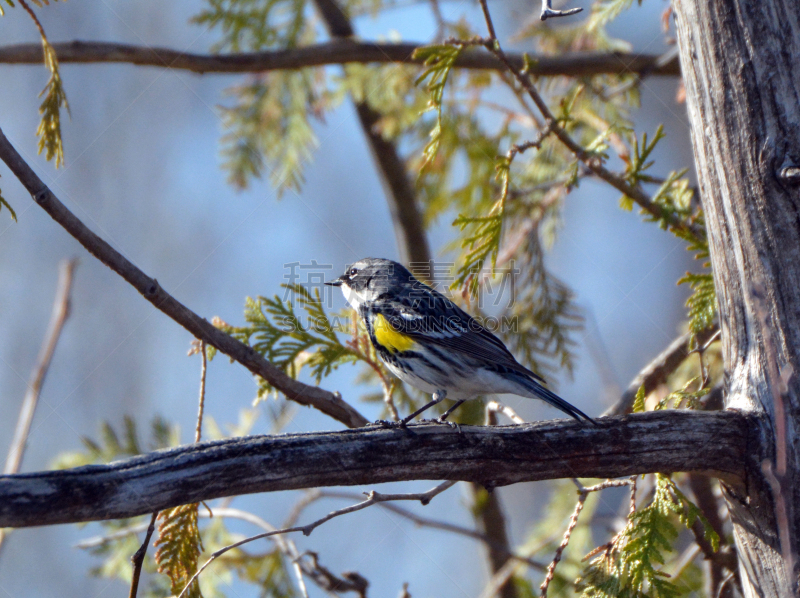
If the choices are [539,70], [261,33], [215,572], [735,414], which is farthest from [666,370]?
[261,33]

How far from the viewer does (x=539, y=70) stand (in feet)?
11.3

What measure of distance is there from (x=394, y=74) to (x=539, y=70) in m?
1.05

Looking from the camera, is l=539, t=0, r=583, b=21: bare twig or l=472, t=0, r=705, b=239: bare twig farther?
l=472, t=0, r=705, b=239: bare twig

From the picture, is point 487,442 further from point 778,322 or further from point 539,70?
point 539,70

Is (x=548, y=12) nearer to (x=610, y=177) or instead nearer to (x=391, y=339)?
(x=610, y=177)

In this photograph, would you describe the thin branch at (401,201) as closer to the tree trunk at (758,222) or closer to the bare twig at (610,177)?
the bare twig at (610,177)

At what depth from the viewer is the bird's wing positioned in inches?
127

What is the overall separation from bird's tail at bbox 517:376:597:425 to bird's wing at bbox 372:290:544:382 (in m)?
0.04

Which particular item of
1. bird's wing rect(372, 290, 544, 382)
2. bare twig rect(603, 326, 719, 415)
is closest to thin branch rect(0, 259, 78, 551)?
bird's wing rect(372, 290, 544, 382)

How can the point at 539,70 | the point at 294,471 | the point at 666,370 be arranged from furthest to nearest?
the point at 539,70, the point at 666,370, the point at 294,471

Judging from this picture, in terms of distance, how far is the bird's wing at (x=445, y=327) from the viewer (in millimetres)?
3234

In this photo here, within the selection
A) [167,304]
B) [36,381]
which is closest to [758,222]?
[167,304]

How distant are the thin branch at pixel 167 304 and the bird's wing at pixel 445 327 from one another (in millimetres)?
804

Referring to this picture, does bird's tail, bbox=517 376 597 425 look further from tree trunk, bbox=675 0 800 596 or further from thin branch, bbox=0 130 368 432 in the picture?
thin branch, bbox=0 130 368 432
